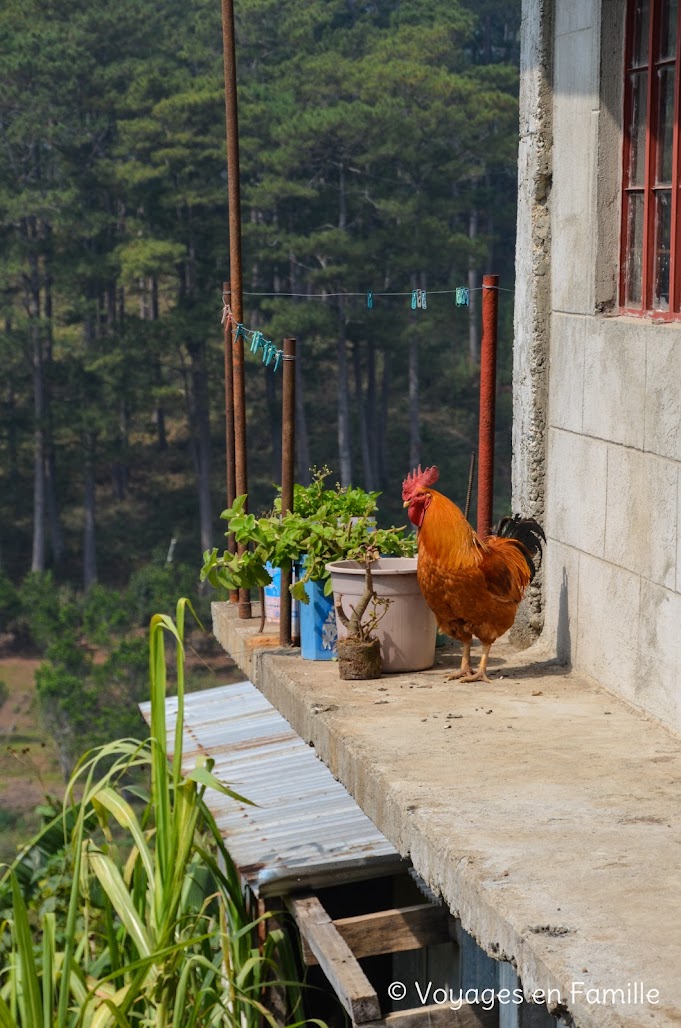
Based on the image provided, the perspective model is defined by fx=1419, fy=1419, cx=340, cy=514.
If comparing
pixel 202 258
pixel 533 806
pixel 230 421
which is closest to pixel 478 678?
pixel 533 806

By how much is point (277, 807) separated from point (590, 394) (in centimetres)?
201

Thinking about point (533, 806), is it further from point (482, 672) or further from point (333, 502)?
point (333, 502)

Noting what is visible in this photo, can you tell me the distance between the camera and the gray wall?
4203 mm

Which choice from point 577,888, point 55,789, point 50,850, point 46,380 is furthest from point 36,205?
point 577,888

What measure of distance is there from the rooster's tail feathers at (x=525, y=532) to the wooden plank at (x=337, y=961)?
1.40 meters

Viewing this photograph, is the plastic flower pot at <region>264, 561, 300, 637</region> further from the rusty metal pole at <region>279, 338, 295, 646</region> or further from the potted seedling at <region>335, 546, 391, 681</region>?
the potted seedling at <region>335, 546, 391, 681</region>

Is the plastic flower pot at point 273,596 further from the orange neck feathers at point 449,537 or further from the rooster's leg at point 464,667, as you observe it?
the orange neck feathers at point 449,537

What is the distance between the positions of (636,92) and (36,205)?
26529mm

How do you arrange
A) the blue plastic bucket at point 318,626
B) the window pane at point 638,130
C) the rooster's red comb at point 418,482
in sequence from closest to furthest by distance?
the window pane at point 638,130 < the rooster's red comb at point 418,482 < the blue plastic bucket at point 318,626

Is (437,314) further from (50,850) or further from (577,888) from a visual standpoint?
(577,888)

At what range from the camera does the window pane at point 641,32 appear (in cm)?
450

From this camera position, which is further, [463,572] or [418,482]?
[418,482]

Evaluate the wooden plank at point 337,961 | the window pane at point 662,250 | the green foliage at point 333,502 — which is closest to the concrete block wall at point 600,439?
the window pane at point 662,250

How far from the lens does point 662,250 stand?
176 inches
